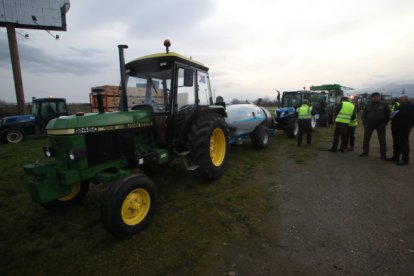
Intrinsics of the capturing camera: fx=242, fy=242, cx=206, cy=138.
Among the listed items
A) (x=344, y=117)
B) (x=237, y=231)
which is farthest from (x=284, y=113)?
(x=237, y=231)

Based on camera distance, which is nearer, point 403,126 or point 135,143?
point 135,143

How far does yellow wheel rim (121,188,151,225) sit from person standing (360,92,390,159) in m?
6.13

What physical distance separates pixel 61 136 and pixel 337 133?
709 cm

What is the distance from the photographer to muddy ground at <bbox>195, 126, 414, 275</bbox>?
2.40m

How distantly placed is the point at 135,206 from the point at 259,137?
534 cm

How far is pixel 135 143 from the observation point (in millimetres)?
3852

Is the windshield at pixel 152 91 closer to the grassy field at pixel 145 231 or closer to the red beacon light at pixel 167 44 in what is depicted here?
the red beacon light at pixel 167 44

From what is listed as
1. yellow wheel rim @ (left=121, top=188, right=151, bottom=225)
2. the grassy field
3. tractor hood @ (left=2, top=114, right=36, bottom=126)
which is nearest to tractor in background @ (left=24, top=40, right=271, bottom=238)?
yellow wheel rim @ (left=121, top=188, right=151, bottom=225)

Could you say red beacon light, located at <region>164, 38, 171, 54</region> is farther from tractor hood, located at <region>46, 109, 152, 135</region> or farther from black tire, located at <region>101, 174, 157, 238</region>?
black tire, located at <region>101, 174, 157, 238</region>

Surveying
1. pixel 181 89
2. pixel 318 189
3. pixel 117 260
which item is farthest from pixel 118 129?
pixel 318 189

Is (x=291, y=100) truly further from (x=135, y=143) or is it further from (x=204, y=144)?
(x=135, y=143)

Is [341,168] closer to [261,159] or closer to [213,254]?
[261,159]

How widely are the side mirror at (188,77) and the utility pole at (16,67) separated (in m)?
14.0

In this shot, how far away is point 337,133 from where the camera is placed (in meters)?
7.23
